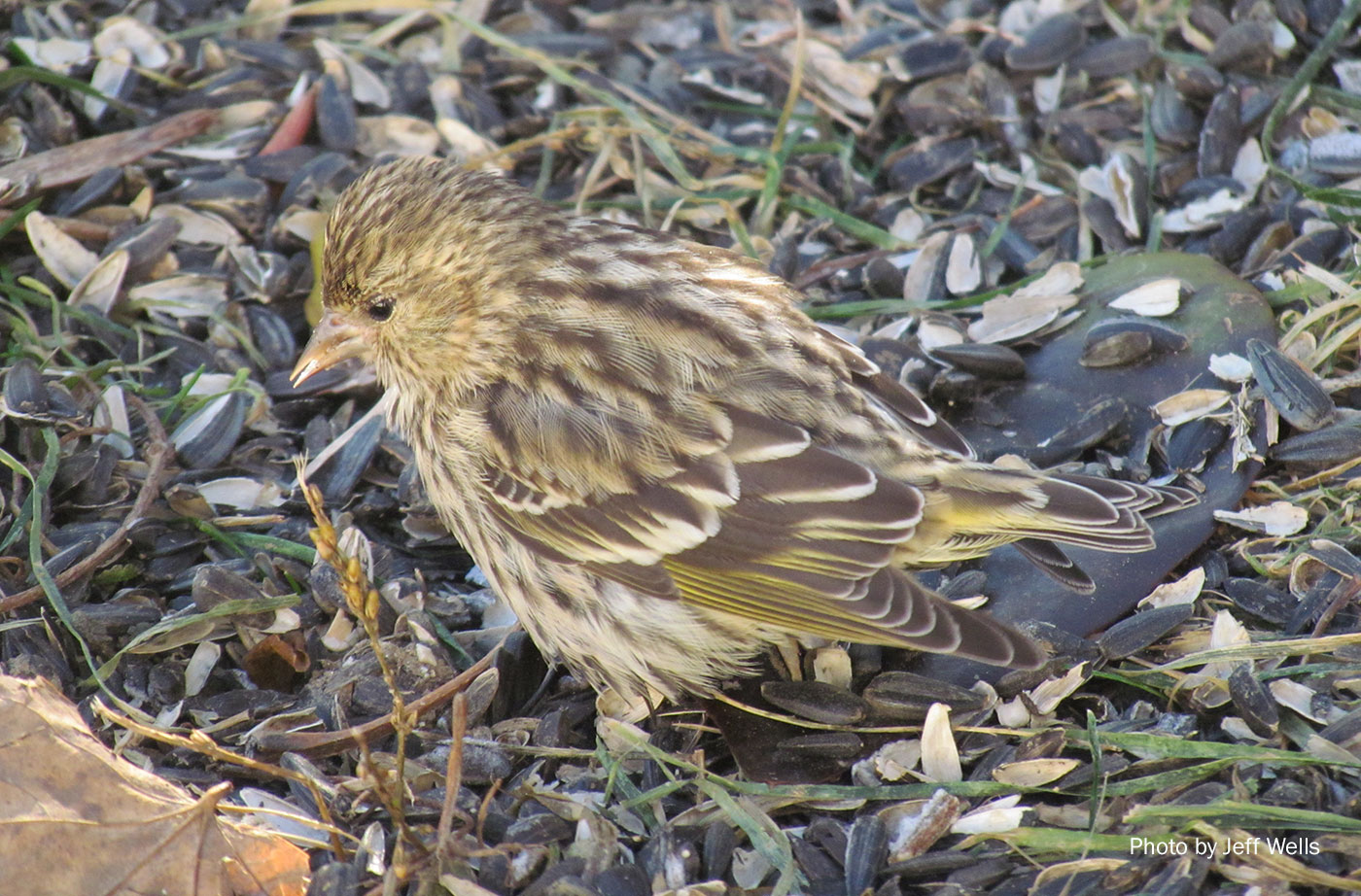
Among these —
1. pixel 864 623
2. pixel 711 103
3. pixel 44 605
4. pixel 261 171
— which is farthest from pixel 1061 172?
pixel 44 605

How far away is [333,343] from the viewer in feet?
13.1

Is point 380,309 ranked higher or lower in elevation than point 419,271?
lower

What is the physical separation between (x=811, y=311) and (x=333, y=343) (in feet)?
5.50

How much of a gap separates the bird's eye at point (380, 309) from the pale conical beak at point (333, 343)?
4cm

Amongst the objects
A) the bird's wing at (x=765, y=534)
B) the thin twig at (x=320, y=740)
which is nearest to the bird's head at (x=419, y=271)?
the bird's wing at (x=765, y=534)

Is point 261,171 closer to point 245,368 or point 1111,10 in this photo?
point 245,368

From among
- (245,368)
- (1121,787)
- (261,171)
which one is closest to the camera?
(1121,787)

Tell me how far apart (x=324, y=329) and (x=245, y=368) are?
2.42 feet

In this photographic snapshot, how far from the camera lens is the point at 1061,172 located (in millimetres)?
5301

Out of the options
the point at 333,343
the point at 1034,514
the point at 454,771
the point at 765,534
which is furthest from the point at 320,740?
the point at 1034,514

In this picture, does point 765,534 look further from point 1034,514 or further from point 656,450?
point 1034,514

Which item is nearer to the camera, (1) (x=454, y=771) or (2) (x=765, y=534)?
(1) (x=454, y=771)

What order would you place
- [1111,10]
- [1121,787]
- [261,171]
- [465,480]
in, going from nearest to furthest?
[1121,787] → [465,480] → [261,171] → [1111,10]

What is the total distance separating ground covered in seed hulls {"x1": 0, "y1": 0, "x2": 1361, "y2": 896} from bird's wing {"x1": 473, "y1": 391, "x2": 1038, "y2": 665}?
0.40 meters
